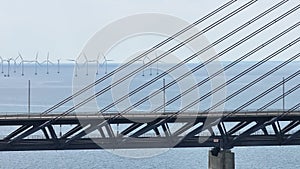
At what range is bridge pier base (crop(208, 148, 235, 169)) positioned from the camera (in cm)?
4572

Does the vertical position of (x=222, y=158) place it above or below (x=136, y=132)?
below

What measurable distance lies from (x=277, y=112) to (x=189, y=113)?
623 cm

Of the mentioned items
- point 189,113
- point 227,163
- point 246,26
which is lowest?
point 227,163

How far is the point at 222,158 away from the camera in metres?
45.8

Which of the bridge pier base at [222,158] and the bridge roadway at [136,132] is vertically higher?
the bridge roadway at [136,132]

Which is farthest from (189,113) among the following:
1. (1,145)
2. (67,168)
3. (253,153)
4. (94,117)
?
(253,153)

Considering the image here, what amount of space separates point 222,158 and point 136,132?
6.22m

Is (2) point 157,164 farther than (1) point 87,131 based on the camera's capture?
Yes

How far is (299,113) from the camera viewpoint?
47625 mm

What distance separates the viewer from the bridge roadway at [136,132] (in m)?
43.1

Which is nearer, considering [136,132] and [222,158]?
[136,132]

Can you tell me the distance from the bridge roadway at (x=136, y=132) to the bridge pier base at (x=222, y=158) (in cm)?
53

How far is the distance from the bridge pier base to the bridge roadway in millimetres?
529

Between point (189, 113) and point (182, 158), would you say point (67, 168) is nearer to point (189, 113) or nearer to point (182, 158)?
point (182, 158)
